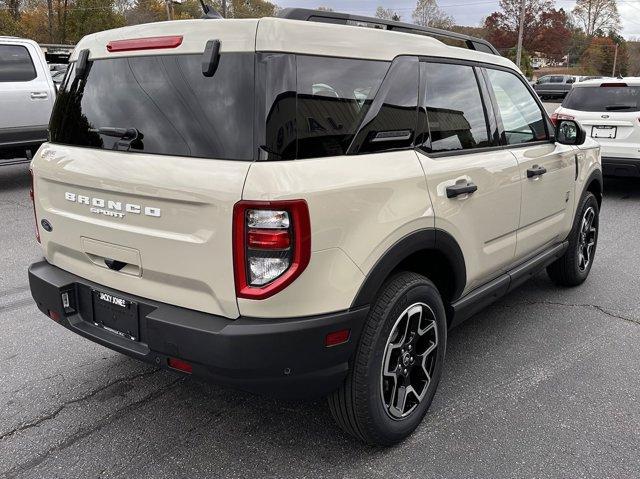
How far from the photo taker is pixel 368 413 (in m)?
2.50

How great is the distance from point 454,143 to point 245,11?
70.7 metres

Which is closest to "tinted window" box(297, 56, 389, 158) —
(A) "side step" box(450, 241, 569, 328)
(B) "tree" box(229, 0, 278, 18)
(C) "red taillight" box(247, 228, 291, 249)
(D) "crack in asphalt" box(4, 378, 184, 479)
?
(C) "red taillight" box(247, 228, 291, 249)

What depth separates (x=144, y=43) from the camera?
2465 millimetres

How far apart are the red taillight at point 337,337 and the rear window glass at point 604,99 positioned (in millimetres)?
7958

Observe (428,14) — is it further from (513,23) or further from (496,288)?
(496,288)

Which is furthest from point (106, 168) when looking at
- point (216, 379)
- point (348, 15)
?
point (348, 15)

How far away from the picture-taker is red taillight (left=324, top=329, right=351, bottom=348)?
7.38 ft

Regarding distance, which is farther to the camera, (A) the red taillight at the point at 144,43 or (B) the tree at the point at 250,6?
(B) the tree at the point at 250,6

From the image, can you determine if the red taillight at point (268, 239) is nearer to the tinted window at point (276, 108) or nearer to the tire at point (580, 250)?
the tinted window at point (276, 108)

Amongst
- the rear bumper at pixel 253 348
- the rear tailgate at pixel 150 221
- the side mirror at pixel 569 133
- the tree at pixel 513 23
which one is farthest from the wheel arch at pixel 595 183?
the tree at pixel 513 23

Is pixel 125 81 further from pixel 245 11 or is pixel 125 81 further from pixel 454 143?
pixel 245 11

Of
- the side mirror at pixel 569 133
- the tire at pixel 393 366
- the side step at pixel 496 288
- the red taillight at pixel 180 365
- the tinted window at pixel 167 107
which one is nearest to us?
the tinted window at pixel 167 107

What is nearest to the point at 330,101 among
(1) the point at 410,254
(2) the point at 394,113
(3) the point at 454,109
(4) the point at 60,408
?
(2) the point at 394,113

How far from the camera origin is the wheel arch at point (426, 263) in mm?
2380
